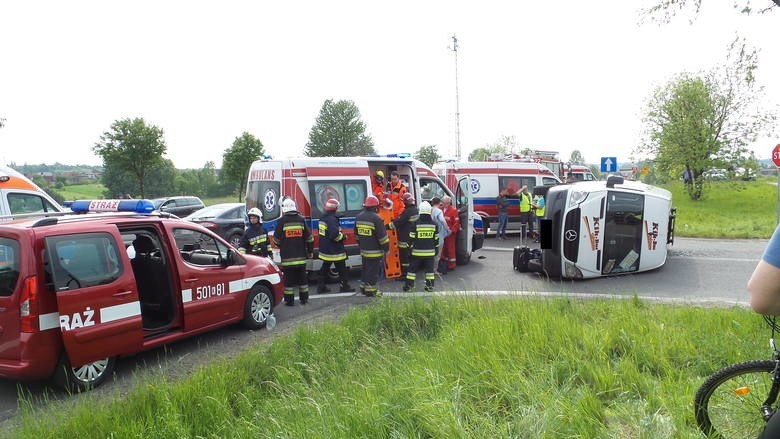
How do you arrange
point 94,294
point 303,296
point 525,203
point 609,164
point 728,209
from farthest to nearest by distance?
point 728,209
point 609,164
point 525,203
point 303,296
point 94,294

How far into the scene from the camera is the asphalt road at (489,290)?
4945mm

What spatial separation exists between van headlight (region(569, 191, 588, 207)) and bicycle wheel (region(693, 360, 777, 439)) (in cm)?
579

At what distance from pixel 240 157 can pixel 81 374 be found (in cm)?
2978

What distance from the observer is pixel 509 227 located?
16.2m

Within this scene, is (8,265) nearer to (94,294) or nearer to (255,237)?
(94,294)

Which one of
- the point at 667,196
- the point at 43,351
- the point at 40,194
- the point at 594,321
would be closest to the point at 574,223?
the point at 667,196

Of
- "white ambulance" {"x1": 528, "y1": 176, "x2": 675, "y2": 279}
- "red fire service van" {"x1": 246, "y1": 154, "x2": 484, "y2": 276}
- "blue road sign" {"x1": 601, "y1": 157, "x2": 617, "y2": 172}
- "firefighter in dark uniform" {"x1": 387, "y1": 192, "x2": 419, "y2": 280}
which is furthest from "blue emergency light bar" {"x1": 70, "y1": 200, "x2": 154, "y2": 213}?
"blue road sign" {"x1": 601, "y1": 157, "x2": 617, "y2": 172}

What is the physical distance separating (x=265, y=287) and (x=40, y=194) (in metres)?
6.61

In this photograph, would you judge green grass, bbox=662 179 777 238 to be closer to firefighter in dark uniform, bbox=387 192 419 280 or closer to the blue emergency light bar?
firefighter in dark uniform, bbox=387 192 419 280

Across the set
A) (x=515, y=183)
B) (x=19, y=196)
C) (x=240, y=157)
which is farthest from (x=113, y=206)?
(x=240, y=157)

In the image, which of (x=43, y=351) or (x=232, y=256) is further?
(x=232, y=256)

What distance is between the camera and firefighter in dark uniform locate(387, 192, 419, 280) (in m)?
8.96

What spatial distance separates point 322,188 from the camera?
909 centimetres

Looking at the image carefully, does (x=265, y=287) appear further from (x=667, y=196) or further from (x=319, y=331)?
(x=667, y=196)
